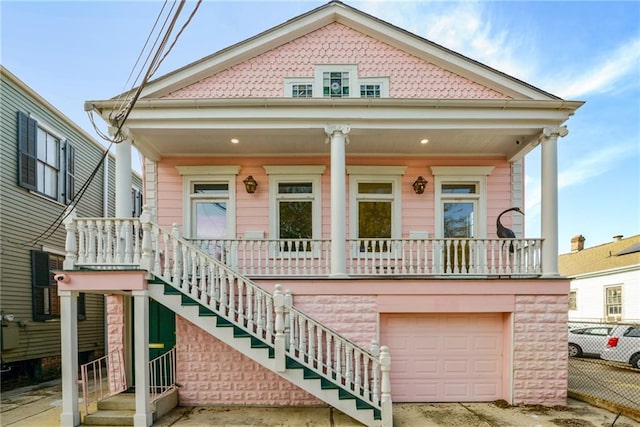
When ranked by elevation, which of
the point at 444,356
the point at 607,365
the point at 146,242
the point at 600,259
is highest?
the point at 146,242

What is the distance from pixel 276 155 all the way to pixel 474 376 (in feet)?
18.7

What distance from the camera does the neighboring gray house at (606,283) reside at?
42.2 feet

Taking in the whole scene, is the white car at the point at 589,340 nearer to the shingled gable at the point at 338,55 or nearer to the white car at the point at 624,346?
the white car at the point at 624,346

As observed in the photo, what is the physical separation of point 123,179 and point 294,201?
10.5 ft

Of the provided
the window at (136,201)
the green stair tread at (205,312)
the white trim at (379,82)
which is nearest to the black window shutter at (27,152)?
the window at (136,201)

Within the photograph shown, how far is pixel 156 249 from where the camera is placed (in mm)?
5367

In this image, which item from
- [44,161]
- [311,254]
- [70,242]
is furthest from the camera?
[44,161]

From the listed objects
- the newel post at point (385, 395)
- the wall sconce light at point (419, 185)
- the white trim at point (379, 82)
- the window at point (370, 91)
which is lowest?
the newel post at point (385, 395)

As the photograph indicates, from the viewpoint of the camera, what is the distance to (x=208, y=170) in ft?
24.0

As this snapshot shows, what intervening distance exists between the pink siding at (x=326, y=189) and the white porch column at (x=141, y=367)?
2.47 meters

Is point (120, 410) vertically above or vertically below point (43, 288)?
below

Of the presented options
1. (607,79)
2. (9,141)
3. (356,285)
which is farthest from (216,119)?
(607,79)

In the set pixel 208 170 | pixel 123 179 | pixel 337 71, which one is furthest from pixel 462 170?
pixel 123 179

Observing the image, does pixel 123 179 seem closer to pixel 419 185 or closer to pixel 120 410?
pixel 120 410
